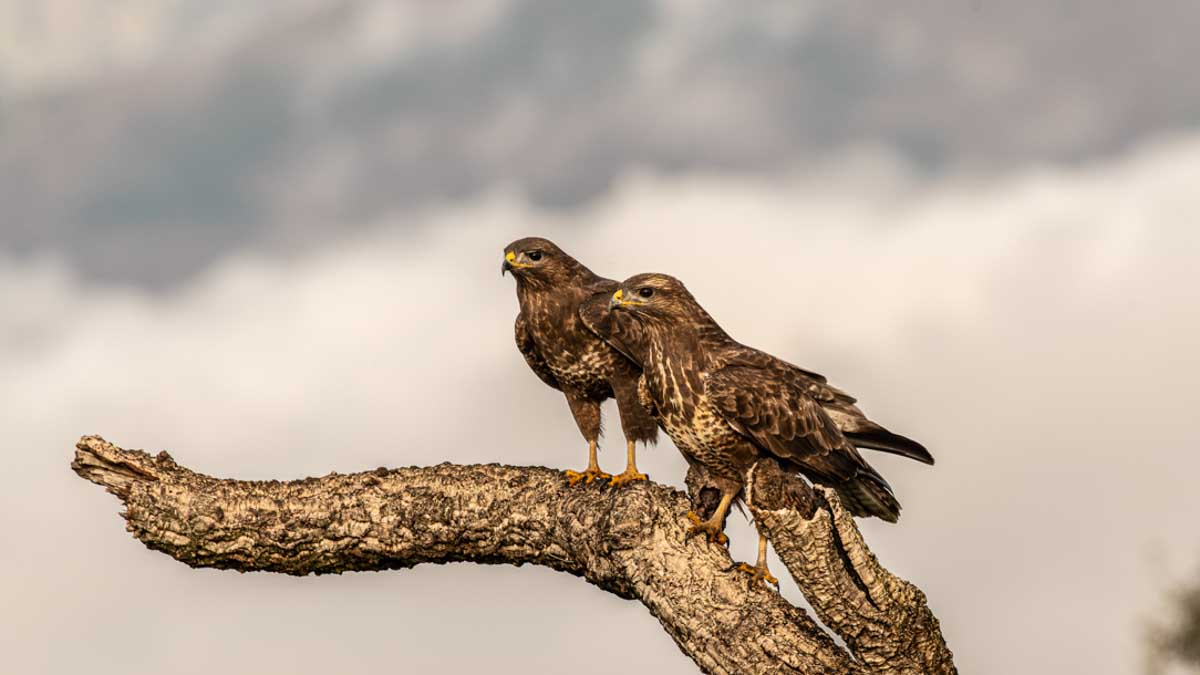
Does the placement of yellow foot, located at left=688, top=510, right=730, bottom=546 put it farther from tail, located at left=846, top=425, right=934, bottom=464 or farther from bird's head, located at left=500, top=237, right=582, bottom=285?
bird's head, located at left=500, top=237, right=582, bottom=285

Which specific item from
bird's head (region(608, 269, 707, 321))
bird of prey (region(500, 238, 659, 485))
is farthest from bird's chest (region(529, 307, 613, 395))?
bird's head (region(608, 269, 707, 321))

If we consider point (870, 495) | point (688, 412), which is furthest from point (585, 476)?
point (870, 495)

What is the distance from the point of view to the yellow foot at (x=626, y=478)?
9.43 meters

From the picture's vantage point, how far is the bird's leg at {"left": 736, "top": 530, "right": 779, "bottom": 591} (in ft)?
28.0

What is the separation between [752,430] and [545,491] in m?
1.55

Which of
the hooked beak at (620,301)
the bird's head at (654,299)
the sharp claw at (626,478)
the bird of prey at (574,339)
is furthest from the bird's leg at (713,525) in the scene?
the hooked beak at (620,301)

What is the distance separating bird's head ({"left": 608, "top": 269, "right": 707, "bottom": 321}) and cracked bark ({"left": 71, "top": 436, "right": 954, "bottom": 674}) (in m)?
1.13

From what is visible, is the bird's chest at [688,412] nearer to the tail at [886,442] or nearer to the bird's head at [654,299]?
the bird's head at [654,299]

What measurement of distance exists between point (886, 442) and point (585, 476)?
2.02 metres

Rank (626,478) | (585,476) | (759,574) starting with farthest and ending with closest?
(585,476) < (626,478) < (759,574)

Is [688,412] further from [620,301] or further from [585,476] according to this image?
[585,476]

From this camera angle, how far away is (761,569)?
8555 millimetres

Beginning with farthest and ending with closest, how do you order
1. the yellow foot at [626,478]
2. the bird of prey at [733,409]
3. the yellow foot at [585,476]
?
the yellow foot at [585,476] → the yellow foot at [626,478] → the bird of prey at [733,409]

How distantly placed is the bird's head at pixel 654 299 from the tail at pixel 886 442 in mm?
1344
